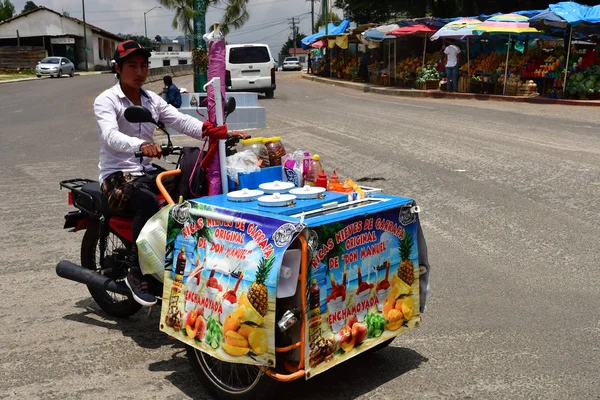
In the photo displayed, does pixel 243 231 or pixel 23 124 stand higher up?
pixel 243 231

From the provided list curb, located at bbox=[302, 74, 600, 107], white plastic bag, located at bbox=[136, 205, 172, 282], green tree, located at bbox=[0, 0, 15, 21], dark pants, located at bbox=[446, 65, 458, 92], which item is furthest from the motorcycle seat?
green tree, located at bbox=[0, 0, 15, 21]

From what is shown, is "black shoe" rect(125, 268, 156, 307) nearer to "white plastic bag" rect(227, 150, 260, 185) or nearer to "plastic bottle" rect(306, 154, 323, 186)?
"white plastic bag" rect(227, 150, 260, 185)

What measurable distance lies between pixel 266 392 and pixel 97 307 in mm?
2291

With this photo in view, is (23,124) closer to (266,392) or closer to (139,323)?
(139,323)

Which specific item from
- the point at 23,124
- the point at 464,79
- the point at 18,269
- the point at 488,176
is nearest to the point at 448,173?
the point at 488,176

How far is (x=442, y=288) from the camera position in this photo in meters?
5.61

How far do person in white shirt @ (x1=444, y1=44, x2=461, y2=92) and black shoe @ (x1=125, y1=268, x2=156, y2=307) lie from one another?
22848 millimetres

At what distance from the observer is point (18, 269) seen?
6336mm

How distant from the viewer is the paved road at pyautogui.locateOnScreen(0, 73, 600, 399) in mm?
4023

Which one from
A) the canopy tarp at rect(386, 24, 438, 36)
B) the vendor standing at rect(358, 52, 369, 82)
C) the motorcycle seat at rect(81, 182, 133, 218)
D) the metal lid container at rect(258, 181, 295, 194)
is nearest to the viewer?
the metal lid container at rect(258, 181, 295, 194)

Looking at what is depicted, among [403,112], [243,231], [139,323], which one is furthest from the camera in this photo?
[403,112]

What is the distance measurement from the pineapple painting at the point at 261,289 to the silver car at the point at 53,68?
52319 mm

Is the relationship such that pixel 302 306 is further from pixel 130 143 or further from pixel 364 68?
pixel 364 68

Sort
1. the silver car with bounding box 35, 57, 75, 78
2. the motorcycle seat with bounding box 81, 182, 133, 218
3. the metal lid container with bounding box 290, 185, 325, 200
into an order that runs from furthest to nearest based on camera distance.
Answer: the silver car with bounding box 35, 57, 75, 78
the motorcycle seat with bounding box 81, 182, 133, 218
the metal lid container with bounding box 290, 185, 325, 200
